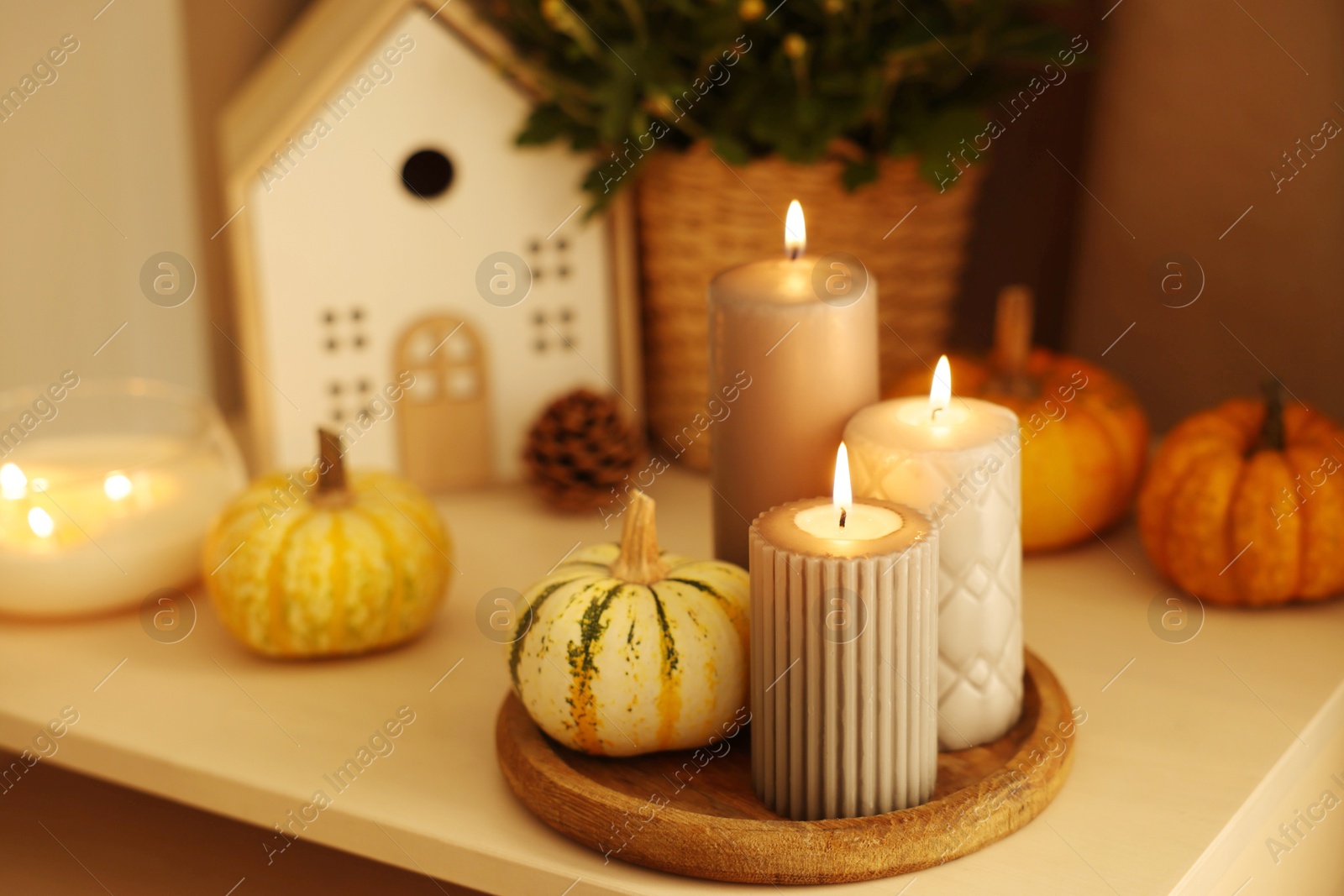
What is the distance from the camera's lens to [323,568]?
0.81 meters

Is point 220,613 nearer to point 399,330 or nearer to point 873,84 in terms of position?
point 399,330

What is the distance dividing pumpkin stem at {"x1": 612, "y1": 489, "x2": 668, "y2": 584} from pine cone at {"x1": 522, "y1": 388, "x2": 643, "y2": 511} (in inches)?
15.6

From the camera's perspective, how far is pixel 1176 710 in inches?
29.8

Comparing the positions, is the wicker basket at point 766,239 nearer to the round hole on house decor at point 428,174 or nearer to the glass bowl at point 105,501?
the round hole on house decor at point 428,174

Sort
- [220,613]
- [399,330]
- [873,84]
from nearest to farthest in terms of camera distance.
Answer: [220,613] → [873,84] → [399,330]

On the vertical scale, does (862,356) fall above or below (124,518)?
above

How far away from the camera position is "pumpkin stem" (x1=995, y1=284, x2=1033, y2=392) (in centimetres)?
98

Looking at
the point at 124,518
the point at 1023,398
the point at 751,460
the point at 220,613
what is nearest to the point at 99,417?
the point at 124,518

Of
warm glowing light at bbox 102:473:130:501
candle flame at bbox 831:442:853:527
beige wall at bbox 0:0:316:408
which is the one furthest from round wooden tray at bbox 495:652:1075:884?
beige wall at bbox 0:0:316:408

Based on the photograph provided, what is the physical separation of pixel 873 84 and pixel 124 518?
0.63 metres

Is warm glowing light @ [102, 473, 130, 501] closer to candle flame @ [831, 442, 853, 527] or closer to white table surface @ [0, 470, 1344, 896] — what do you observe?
white table surface @ [0, 470, 1344, 896]

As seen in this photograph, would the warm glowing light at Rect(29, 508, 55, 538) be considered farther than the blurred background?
No

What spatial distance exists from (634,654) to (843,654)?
0.11 m

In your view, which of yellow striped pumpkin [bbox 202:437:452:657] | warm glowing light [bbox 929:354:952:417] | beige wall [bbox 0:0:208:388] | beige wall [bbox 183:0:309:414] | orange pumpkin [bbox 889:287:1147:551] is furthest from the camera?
beige wall [bbox 183:0:309:414]
